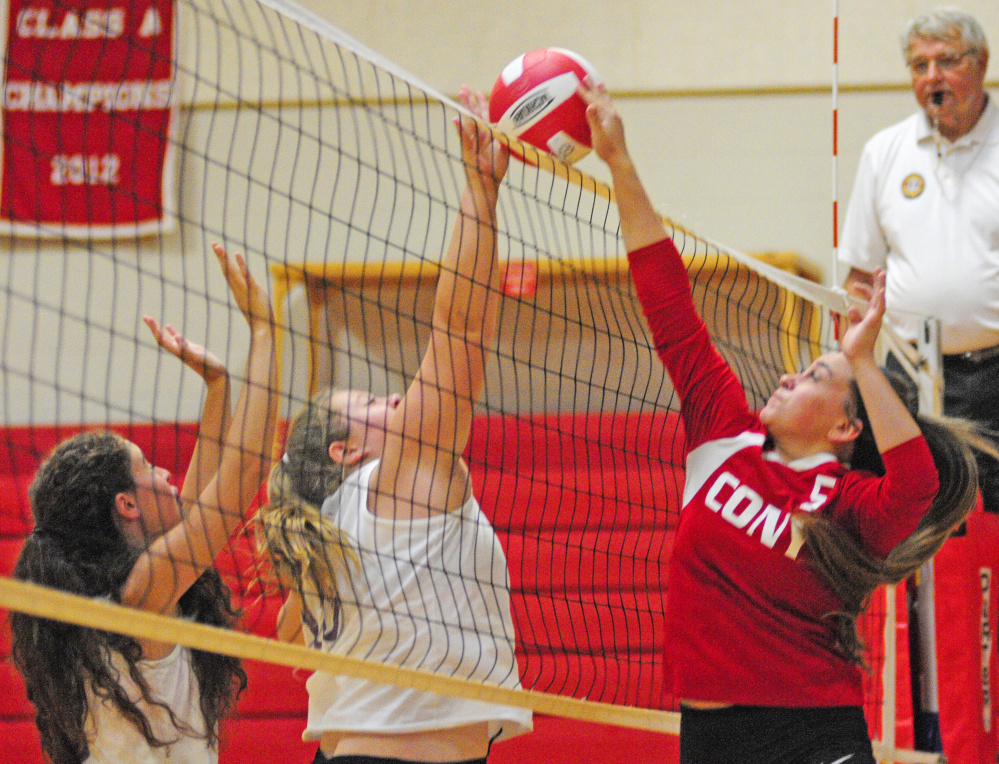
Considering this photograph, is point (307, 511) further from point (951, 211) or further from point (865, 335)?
point (951, 211)

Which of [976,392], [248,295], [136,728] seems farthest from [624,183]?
[976,392]

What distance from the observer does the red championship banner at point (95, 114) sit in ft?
15.4

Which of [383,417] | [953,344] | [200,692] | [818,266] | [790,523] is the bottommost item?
[200,692]

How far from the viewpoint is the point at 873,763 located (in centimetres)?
186

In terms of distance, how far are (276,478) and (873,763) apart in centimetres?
124

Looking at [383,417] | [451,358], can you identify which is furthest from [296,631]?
[451,358]

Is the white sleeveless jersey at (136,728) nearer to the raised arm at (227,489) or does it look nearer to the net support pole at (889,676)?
the raised arm at (227,489)

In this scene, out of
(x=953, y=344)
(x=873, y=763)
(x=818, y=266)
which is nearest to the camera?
(x=873, y=763)

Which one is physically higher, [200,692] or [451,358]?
[451,358]

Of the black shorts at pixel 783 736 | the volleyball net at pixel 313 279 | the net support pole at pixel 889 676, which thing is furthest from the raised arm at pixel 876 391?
the volleyball net at pixel 313 279

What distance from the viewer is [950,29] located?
132 inches

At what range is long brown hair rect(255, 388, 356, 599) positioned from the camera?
1.94m

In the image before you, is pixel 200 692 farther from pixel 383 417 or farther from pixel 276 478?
pixel 383 417

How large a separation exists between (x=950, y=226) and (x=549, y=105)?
1.88 m
